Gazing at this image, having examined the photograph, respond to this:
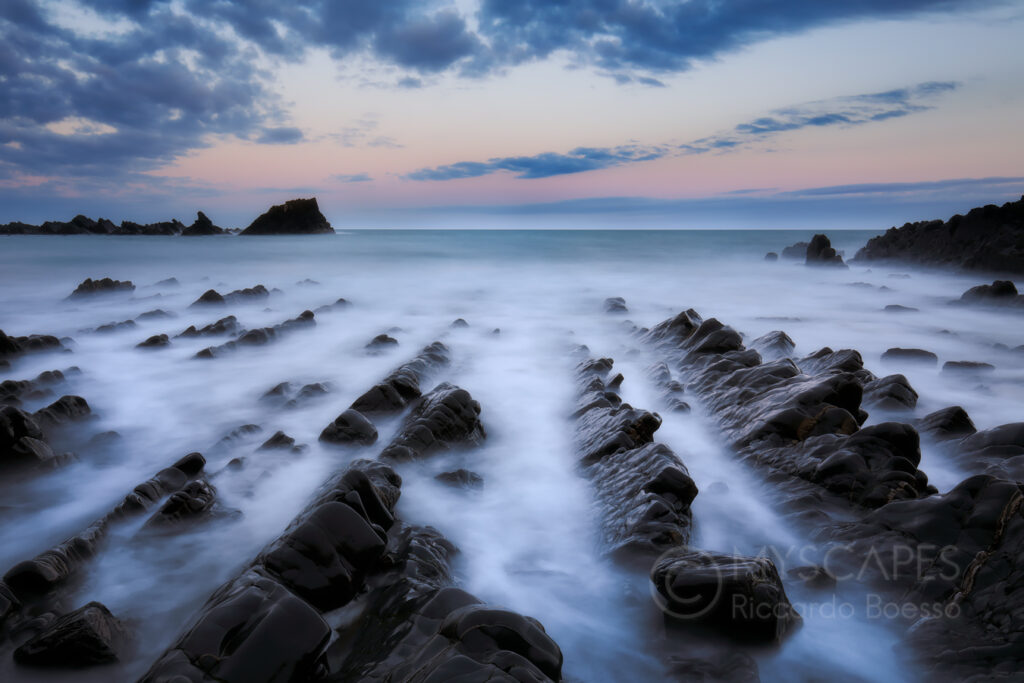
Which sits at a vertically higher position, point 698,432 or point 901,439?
point 901,439

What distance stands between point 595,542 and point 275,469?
2.71 m

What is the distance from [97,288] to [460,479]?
49.0 ft

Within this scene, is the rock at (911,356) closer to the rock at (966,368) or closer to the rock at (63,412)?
the rock at (966,368)

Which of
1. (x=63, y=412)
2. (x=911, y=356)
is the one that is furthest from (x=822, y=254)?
(x=63, y=412)

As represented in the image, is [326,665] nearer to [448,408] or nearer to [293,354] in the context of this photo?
[448,408]

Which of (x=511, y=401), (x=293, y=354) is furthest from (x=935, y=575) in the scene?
(x=293, y=354)

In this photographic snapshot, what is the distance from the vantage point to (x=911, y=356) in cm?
794

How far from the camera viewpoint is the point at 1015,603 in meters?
2.37

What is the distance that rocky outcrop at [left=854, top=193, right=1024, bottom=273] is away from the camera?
17.7 meters

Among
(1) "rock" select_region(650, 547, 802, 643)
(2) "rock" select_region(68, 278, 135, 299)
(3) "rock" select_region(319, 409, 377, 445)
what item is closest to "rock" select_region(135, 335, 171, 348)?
(3) "rock" select_region(319, 409, 377, 445)

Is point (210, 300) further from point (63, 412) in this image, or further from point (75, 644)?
point (75, 644)

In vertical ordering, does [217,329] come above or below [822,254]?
above

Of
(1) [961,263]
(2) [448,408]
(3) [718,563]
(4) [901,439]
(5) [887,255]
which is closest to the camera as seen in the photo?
(3) [718,563]

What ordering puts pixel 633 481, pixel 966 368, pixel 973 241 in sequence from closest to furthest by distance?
pixel 633 481
pixel 966 368
pixel 973 241
